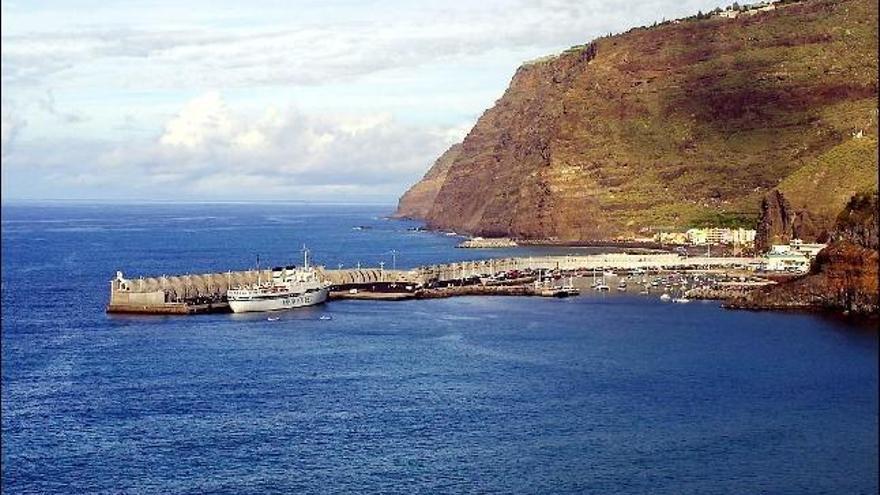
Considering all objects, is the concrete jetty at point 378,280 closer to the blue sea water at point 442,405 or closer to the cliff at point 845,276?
the blue sea water at point 442,405

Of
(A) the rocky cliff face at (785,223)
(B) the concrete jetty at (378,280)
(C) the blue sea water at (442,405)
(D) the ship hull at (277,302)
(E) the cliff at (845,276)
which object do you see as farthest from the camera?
(A) the rocky cliff face at (785,223)

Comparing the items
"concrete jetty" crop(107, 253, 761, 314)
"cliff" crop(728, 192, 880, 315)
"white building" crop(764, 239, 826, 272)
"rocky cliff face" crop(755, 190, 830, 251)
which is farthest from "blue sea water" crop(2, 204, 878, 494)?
"rocky cliff face" crop(755, 190, 830, 251)

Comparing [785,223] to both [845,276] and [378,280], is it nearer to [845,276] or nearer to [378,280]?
[845,276]

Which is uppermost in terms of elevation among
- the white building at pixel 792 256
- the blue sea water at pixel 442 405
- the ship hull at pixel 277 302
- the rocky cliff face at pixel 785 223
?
the rocky cliff face at pixel 785 223

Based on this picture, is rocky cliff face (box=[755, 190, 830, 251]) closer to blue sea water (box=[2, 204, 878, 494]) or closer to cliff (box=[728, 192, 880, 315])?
cliff (box=[728, 192, 880, 315])

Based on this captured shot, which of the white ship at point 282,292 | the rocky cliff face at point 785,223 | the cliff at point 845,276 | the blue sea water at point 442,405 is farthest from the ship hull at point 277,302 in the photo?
the rocky cliff face at point 785,223

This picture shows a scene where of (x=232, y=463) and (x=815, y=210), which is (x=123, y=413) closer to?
(x=232, y=463)

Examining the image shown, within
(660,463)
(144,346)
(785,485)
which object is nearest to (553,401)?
(660,463)
